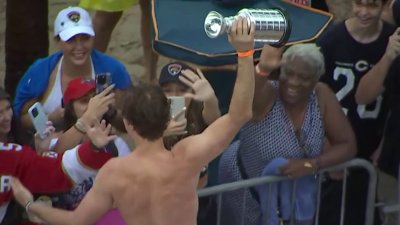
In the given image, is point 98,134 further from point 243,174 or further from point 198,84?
point 243,174

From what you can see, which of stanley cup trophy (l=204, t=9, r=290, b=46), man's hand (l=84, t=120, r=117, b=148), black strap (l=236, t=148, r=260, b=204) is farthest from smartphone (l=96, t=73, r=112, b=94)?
stanley cup trophy (l=204, t=9, r=290, b=46)

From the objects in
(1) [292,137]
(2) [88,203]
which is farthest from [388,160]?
(2) [88,203]

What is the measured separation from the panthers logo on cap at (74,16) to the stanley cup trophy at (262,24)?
151 centimetres

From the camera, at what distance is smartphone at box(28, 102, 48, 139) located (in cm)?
504

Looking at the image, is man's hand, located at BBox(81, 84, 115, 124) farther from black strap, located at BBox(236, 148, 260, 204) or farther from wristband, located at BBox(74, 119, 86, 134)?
black strap, located at BBox(236, 148, 260, 204)

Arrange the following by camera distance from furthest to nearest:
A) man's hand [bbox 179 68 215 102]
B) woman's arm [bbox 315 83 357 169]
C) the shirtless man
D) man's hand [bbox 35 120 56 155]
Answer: woman's arm [bbox 315 83 357 169]
man's hand [bbox 35 120 56 155]
man's hand [bbox 179 68 215 102]
the shirtless man

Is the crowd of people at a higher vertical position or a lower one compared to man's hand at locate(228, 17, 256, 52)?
lower

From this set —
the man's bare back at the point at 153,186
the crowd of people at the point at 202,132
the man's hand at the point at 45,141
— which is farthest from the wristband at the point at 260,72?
the man's hand at the point at 45,141

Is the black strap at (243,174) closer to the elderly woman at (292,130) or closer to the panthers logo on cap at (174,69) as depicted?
the elderly woman at (292,130)

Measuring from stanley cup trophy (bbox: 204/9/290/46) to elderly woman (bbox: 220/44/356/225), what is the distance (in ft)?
3.20

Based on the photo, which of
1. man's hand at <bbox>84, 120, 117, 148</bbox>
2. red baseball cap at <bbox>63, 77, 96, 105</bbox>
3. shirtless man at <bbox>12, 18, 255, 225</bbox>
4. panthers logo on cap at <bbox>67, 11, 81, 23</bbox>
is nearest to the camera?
shirtless man at <bbox>12, 18, 255, 225</bbox>

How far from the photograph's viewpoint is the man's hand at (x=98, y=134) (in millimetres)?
4676

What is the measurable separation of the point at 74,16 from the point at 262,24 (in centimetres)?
170

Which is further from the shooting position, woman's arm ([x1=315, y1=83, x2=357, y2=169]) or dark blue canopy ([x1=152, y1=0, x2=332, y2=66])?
dark blue canopy ([x1=152, y1=0, x2=332, y2=66])
